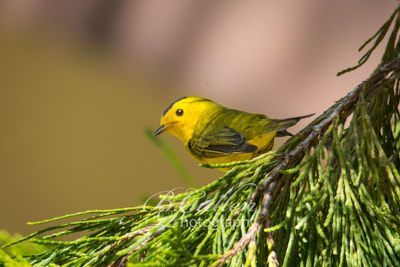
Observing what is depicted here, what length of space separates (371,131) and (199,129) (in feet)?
1.26

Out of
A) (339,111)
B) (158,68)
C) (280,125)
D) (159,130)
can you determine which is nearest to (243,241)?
(339,111)

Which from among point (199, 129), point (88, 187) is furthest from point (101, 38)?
point (199, 129)

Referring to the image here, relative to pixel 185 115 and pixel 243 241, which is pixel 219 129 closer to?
pixel 185 115

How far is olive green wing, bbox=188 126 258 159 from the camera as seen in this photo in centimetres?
71

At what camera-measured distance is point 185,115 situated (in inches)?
33.5

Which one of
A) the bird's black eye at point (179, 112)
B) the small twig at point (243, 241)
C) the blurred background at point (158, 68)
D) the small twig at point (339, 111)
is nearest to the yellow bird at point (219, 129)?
the bird's black eye at point (179, 112)

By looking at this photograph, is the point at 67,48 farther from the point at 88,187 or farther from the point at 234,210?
the point at 234,210

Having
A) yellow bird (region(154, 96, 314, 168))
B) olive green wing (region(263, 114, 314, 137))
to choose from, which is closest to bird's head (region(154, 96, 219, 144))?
yellow bird (region(154, 96, 314, 168))

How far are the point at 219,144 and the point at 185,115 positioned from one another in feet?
0.44

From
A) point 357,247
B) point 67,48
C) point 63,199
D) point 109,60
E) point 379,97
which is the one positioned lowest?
point 357,247

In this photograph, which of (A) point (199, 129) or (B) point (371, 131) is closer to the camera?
(B) point (371, 131)

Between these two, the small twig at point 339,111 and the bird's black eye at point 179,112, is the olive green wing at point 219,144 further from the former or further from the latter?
the small twig at point 339,111

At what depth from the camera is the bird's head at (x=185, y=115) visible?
2.74ft

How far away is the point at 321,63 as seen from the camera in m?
2.69
